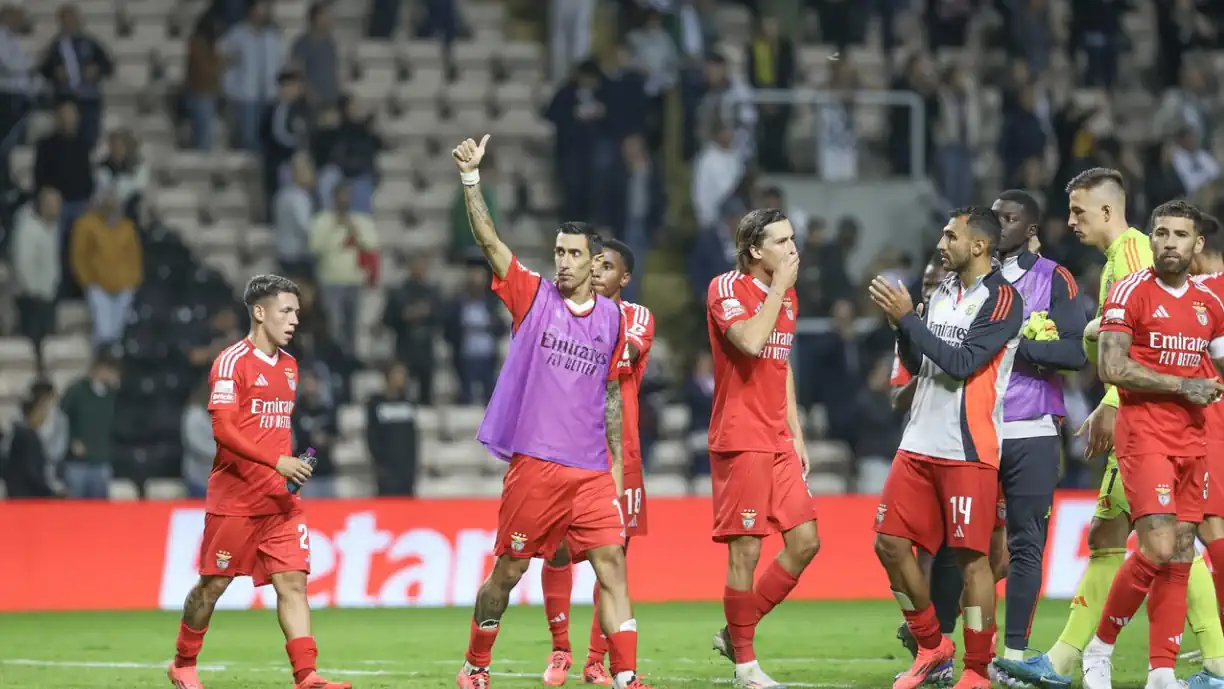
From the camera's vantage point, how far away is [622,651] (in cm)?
870

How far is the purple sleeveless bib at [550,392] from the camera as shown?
29.5 ft

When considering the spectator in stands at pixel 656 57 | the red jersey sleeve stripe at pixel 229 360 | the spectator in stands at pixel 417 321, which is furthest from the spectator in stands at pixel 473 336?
the red jersey sleeve stripe at pixel 229 360

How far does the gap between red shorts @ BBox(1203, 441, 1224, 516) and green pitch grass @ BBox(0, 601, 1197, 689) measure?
3.78 ft

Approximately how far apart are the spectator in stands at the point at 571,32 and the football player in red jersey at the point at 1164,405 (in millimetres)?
13103

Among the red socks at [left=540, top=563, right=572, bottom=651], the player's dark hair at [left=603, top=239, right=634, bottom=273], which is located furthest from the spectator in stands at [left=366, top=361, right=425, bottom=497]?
the player's dark hair at [left=603, top=239, right=634, bottom=273]

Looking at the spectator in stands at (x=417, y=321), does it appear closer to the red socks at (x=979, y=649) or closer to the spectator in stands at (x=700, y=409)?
the spectator in stands at (x=700, y=409)

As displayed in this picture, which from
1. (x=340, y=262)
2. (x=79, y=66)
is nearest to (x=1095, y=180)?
(x=340, y=262)

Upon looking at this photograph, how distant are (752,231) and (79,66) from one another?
12107mm

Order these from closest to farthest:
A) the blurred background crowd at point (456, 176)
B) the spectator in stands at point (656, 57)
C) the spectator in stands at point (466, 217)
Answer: the blurred background crowd at point (456, 176), the spectator in stands at point (466, 217), the spectator in stands at point (656, 57)

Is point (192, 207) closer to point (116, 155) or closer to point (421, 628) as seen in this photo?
point (116, 155)

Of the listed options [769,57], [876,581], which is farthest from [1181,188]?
[876,581]

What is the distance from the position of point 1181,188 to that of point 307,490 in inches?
424

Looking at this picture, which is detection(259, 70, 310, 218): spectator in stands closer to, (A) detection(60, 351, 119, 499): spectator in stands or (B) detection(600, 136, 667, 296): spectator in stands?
(B) detection(600, 136, 667, 296): spectator in stands

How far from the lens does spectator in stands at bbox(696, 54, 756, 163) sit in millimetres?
20344
